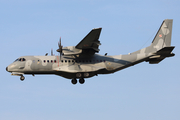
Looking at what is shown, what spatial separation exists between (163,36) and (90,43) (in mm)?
9219

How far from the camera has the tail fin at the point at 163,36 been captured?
33.0m

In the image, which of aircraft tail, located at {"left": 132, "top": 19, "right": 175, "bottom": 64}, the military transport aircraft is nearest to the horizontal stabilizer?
the military transport aircraft

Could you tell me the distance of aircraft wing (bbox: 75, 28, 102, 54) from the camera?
2737 centimetres

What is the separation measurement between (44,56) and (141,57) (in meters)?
10.5

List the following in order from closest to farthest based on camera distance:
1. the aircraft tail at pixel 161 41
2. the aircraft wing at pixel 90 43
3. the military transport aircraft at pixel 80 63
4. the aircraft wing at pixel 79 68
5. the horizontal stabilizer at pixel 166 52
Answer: the aircraft wing at pixel 90 43 → the horizontal stabilizer at pixel 166 52 → the aircraft wing at pixel 79 68 → the military transport aircraft at pixel 80 63 → the aircraft tail at pixel 161 41

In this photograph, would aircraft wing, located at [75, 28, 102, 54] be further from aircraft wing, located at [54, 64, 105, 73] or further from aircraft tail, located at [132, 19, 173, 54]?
aircraft tail, located at [132, 19, 173, 54]

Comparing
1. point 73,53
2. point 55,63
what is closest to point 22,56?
point 55,63

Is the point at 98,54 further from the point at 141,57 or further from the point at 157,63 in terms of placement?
the point at 157,63

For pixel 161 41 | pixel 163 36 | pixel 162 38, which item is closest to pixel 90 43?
pixel 161 41

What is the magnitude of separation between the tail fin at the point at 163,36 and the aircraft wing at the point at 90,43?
24.5 feet

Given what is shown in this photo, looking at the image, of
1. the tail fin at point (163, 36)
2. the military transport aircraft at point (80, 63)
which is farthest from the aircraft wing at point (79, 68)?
the tail fin at point (163, 36)

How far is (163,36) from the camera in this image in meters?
33.2

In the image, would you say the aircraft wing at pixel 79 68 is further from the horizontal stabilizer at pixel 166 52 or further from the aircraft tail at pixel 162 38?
the horizontal stabilizer at pixel 166 52

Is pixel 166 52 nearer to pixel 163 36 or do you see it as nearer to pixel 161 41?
pixel 161 41
